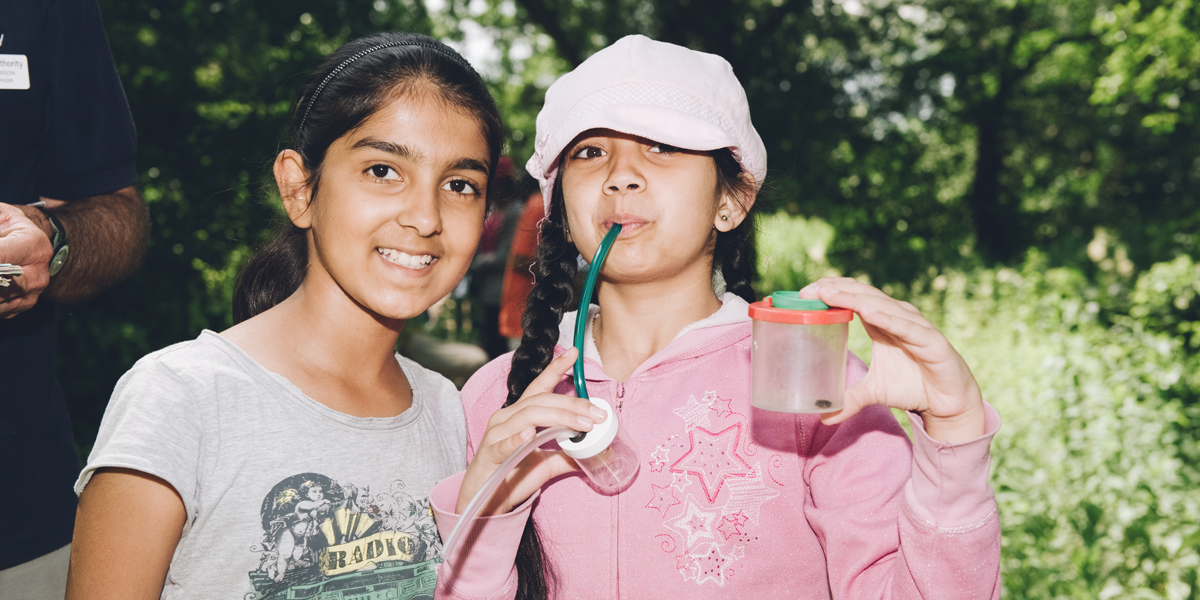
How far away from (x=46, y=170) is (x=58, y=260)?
41 cm

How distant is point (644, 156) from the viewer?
6.59 feet

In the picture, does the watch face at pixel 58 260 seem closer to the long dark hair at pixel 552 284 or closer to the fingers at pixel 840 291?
the long dark hair at pixel 552 284

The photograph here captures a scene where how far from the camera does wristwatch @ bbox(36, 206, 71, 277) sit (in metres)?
1.95

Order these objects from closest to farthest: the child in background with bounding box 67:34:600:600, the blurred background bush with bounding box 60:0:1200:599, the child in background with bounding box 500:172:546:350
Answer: the child in background with bounding box 67:34:600:600 < the blurred background bush with bounding box 60:0:1200:599 < the child in background with bounding box 500:172:546:350

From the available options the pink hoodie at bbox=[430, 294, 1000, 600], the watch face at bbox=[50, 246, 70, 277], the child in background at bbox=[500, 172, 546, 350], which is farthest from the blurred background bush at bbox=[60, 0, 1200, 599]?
the child in background at bbox=[500, 172, 546, 350]

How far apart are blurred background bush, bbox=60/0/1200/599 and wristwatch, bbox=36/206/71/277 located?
543mm

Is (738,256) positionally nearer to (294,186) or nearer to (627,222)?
(627,222)

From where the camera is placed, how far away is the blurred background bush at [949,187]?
4.69 meters

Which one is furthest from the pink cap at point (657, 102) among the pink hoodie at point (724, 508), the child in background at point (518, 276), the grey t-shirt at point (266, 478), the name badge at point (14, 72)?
the child in background at point (518, 276)

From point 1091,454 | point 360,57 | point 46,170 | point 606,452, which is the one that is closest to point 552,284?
point 606,452

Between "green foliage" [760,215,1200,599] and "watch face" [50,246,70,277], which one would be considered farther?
"green foliage" [760,215,1200,599]

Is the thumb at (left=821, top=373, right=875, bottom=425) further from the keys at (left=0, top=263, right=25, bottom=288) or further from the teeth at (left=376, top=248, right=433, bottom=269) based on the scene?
the keys at (left=0, top=263, right=25, bottom=288)

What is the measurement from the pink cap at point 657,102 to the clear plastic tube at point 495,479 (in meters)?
0.73

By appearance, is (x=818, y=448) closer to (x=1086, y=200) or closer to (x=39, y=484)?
(x=39, y=484)
